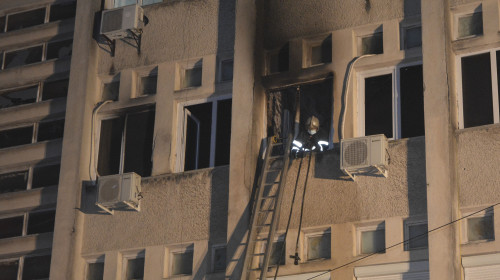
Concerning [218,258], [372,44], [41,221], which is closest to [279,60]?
[372,44]

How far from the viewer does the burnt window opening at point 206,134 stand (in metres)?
24.8

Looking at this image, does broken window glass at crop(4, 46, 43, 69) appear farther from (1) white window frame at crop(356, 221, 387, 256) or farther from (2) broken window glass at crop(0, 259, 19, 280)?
(1) white window frame at crop(356, 221, 387, 256)

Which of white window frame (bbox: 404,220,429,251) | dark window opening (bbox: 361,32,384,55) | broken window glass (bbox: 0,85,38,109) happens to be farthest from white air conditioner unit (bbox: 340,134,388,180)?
broken window glass (bbox: 0,85,38,109)

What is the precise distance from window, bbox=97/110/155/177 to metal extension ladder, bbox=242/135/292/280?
310 cm

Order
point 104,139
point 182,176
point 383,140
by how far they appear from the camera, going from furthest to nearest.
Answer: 1. point 104,139
2. point 182,176
3. point 383,140

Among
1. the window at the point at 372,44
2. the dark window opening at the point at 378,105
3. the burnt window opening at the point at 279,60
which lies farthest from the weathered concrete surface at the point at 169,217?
the window at the point at 372,44

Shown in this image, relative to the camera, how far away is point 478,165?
21.6 m

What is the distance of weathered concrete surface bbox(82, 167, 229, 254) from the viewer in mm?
23922

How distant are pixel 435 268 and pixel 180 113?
7.29 metres

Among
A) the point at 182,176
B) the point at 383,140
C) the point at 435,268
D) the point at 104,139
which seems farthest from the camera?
Answer: the point at 104,139

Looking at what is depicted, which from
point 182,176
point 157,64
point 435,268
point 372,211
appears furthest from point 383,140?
point 157,64

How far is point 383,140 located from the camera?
22203 millimetres

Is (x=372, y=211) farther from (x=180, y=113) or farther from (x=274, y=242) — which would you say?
(x=180, y=113)

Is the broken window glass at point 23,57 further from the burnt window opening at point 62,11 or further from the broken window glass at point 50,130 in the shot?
the broken window glass at point 50,130
